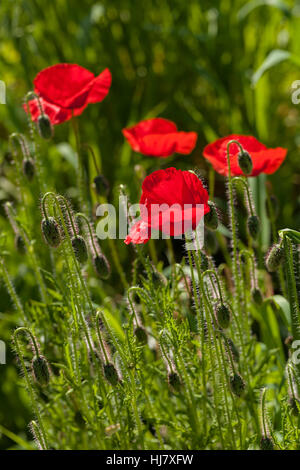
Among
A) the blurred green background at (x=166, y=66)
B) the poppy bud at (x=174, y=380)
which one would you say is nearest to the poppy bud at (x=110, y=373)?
the poppy bud at (x=174, y=380)

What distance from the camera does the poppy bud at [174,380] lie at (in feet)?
4.37

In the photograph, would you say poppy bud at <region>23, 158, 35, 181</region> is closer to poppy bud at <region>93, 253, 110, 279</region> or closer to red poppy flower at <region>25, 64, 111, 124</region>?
red poppy flower at <region>25, 64, 111, 124</region>

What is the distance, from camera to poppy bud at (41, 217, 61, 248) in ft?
4.25

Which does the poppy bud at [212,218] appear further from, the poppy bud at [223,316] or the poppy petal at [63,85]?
the poppy petal at [63,85]

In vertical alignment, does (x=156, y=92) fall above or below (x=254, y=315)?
above

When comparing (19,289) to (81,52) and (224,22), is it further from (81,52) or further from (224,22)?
(224,22)

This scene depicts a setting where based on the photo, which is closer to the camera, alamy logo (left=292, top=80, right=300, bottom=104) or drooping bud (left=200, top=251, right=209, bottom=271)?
drooping bud (left=200, top=251, right=209, bottom=271)

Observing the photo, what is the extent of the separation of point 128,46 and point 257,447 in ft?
7.55

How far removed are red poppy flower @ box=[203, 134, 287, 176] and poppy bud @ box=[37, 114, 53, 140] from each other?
1.29 feet

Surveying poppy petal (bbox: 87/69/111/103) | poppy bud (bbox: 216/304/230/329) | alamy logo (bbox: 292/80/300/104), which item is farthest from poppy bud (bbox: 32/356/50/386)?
alamy logo (bbox: 292/80/300/104)

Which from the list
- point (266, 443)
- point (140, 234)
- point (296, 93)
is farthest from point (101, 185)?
point (296, 93)

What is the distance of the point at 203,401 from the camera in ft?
4.97

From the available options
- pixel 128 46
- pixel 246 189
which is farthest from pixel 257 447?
pixel 128 46

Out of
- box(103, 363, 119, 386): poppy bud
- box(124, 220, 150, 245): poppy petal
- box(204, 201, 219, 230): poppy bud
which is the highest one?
box(204, 201, 219, 230): poppy bud
